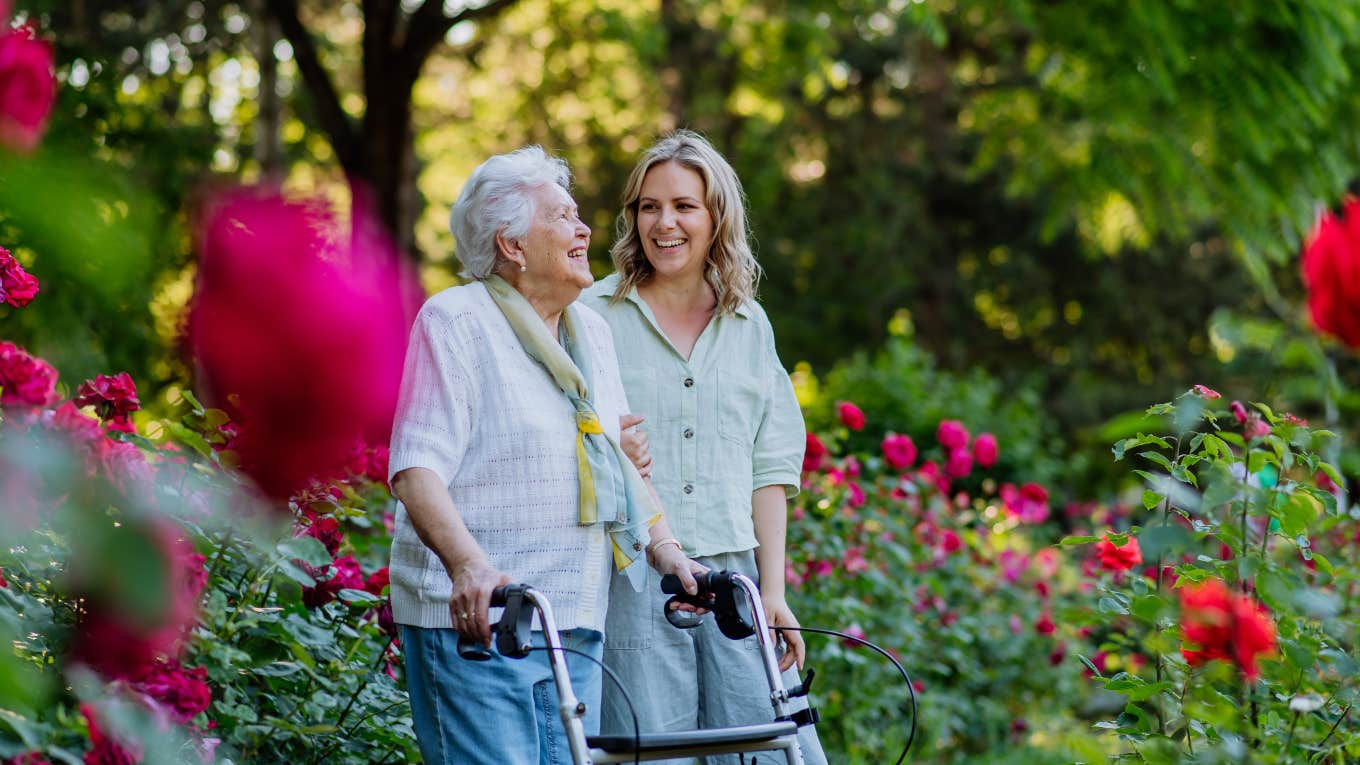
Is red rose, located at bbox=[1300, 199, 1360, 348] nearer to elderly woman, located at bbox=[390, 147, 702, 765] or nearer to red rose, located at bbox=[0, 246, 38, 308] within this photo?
elderly woman, located at bbox=[390, 147, 702, 765]

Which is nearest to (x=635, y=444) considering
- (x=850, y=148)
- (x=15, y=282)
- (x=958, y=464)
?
(x=15, y=282)

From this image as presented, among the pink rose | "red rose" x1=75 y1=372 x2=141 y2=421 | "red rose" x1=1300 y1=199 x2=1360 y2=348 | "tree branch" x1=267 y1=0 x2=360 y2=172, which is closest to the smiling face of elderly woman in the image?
"red rose" x1=75 y1=372 x2=141 y2=421

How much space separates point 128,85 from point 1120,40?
23.2 ft

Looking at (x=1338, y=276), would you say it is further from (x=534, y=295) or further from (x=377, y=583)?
(x=377, y=583)

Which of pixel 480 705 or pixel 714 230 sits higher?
pixel 714 230

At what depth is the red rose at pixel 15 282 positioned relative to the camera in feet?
6.87

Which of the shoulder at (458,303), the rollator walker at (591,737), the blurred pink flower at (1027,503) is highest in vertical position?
the shoulder at (458,303)

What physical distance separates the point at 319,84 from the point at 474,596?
5.77m

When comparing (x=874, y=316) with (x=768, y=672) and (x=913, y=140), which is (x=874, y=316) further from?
(x=768, y=672)

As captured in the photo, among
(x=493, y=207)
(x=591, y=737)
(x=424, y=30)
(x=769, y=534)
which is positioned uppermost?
(x=424, y=30)

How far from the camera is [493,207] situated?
8.96ft

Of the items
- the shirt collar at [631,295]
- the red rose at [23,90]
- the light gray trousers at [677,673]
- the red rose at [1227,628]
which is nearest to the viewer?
the red rose at [23,90]

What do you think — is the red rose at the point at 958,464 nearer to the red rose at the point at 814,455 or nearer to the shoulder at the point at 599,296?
the red rose at the point at 814,455

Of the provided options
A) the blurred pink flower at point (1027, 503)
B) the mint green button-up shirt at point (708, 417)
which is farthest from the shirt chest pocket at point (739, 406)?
the blurred pink flower at point (1027, 503)
